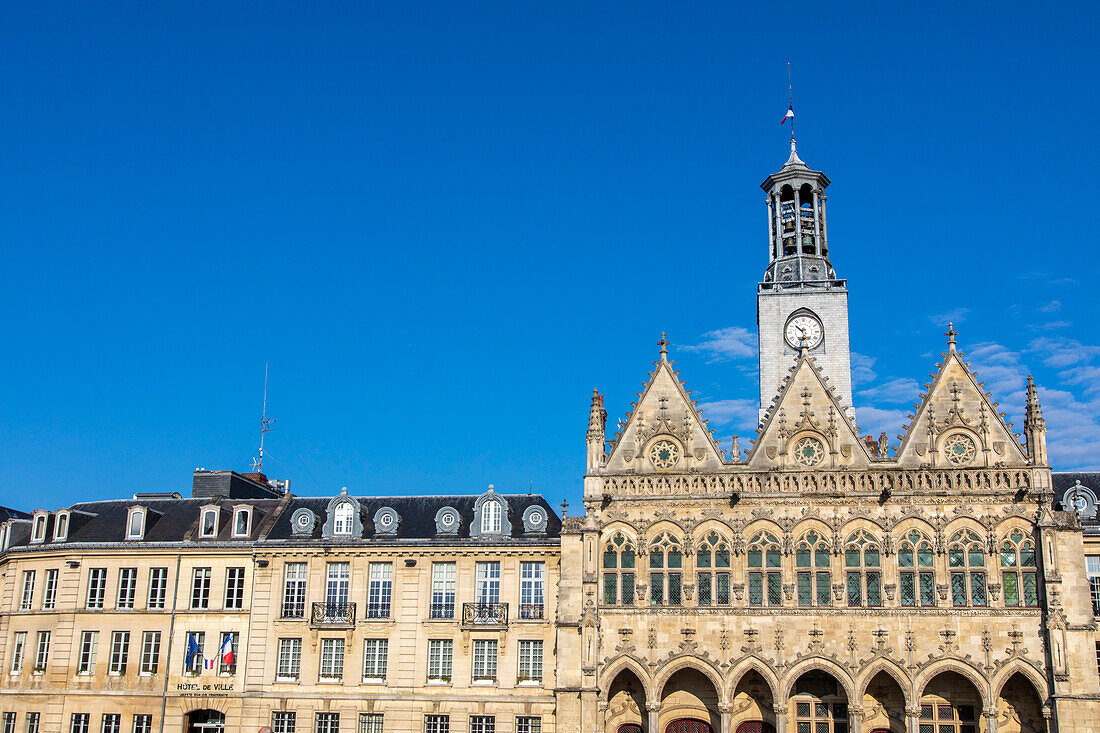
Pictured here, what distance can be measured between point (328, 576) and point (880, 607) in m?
23.0

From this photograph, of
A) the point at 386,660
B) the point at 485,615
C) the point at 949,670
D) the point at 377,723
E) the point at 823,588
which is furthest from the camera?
the point at 386,660

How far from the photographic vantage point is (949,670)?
3797 cm

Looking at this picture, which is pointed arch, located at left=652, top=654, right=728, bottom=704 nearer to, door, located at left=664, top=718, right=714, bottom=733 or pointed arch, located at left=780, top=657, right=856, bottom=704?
door, located at left=664, top=718, right=714, bottom=733

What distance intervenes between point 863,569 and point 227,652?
1055 inches

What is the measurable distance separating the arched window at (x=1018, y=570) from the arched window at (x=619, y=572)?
1423 cm

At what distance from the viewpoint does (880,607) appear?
38.9m

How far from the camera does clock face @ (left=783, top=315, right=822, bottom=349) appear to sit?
4906 cm

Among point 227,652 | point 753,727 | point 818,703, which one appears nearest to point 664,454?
point 753,727

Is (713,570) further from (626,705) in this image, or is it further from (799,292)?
(799,292)

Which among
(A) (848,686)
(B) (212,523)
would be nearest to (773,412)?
(A) (848,686)

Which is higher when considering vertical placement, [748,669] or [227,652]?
[227,652]

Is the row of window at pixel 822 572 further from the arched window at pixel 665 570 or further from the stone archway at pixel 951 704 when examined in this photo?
the stone archway at pixel 951 704

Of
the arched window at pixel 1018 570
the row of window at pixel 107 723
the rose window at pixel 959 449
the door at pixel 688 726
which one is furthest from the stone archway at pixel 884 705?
the row of window at pixel 107 723

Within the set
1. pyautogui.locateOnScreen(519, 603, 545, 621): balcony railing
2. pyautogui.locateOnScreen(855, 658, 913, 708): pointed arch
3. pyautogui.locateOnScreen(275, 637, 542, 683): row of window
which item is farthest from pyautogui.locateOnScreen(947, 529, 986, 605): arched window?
pyautogui.locateOnScreen(275, 637, 542, 683): row of window
